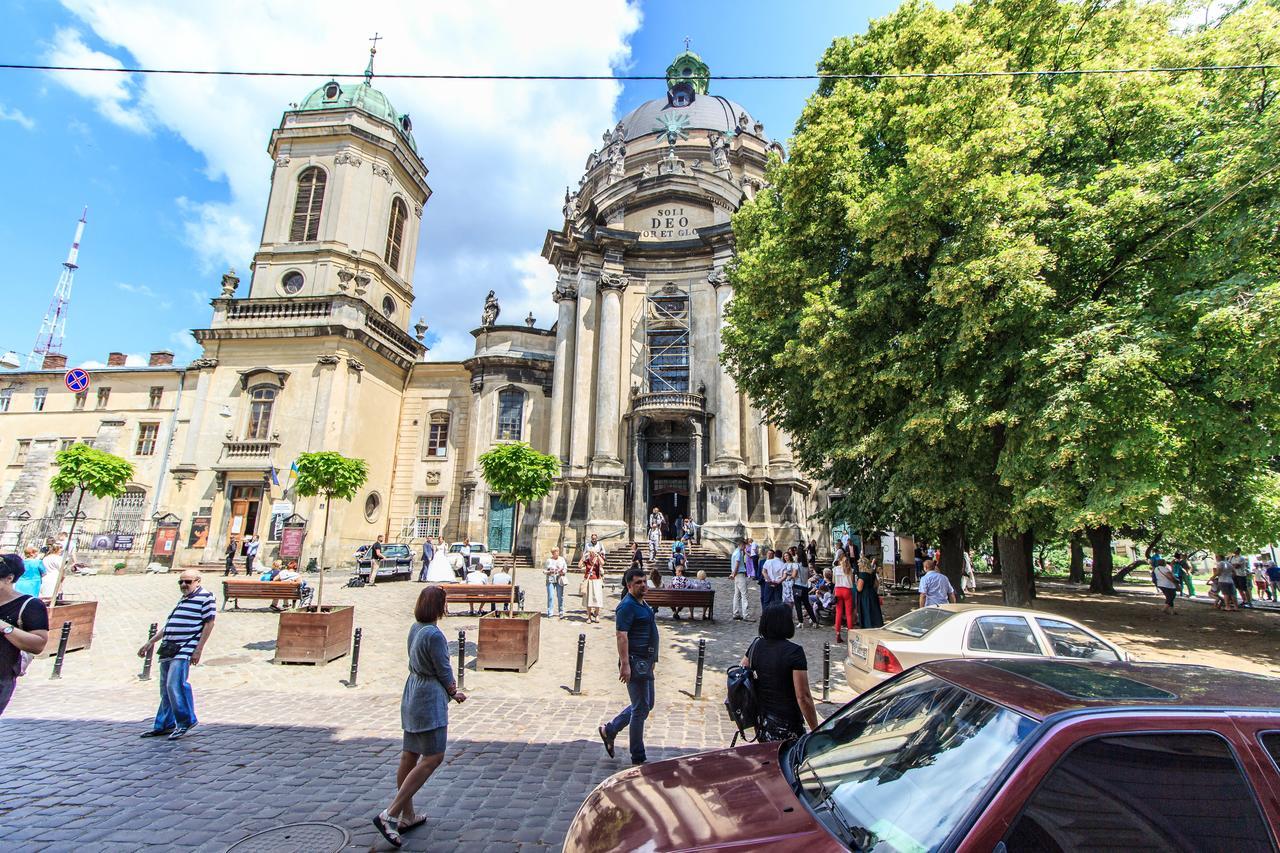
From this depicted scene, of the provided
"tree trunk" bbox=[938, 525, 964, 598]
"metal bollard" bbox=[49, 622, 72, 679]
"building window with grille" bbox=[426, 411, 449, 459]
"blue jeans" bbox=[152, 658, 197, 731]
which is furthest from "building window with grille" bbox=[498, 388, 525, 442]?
"blue jeans" bbox=[152, 658, 197, 731]

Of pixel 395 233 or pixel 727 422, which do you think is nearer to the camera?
pixel 727 422

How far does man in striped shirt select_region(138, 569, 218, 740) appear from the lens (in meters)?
6.35

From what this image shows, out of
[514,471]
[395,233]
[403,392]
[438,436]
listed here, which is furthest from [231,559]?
[395,233]

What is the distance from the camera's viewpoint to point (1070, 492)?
8.46m

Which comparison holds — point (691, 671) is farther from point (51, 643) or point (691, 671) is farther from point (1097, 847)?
point (51, 643)

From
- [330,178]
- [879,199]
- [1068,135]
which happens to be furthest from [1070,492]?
[330,178]

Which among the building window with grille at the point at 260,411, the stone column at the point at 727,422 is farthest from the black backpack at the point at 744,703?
the building window with grille at the point at 260,411

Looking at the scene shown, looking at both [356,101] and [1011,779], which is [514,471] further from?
[356,101]

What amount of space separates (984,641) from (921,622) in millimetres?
753

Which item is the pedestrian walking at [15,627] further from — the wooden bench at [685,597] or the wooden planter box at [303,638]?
the wooden bench at [685,597]

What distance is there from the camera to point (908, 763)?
2.48 m

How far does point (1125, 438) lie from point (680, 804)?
8.53 metres

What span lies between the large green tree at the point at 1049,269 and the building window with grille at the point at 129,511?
104ft

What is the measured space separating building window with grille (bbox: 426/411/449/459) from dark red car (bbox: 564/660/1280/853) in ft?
98.2
